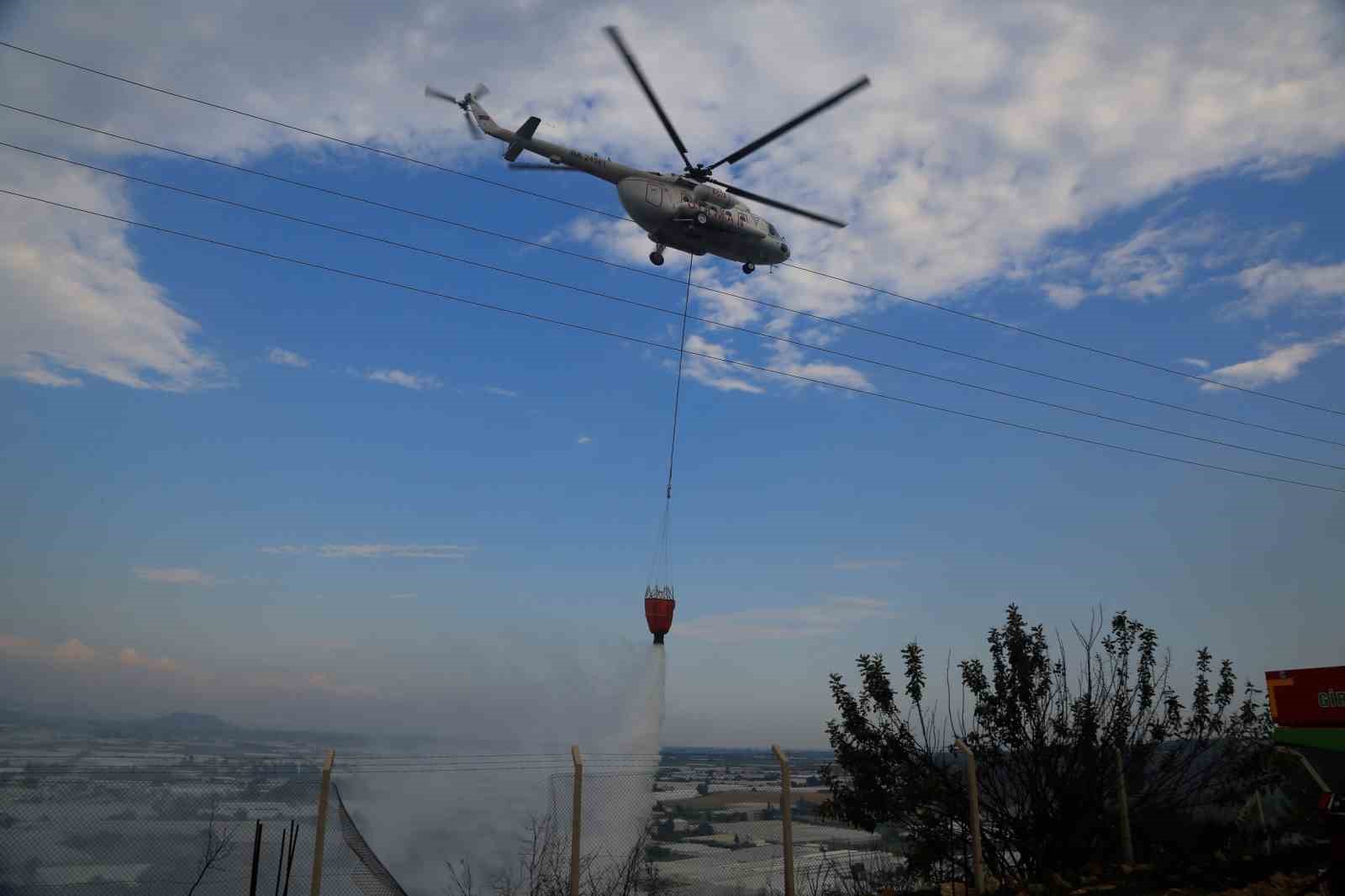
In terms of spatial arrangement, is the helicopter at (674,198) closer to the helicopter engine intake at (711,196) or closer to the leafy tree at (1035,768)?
the helicopter engine intake at (711,196)

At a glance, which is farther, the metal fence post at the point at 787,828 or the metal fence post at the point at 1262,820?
the metal fence post at the point at 1262,820

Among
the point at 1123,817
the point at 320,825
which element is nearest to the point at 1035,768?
the point at 1123,817

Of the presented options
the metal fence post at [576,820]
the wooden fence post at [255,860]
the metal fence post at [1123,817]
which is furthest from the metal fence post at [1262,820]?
the wooden fence post at [255,860]

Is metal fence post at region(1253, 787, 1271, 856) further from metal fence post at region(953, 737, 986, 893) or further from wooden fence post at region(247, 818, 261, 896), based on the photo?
wooden fence post at region(247, 818, 261, 896)

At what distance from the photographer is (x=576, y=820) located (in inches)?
412

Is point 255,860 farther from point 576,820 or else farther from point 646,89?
point 646,89

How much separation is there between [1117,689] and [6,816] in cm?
1704

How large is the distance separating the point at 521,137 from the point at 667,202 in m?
4.30

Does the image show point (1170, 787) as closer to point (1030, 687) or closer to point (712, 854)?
point (1030, 687)

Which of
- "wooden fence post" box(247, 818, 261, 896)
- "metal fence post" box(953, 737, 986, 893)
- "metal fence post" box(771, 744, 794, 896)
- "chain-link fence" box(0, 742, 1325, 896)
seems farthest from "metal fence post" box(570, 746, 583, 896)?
"metal fence post" box(953, 737, 986, 893)

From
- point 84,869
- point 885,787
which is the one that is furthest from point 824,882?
point 84,869

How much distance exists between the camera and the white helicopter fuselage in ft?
77.5

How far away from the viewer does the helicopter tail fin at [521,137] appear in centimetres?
2343

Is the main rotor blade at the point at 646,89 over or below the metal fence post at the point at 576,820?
A: over
